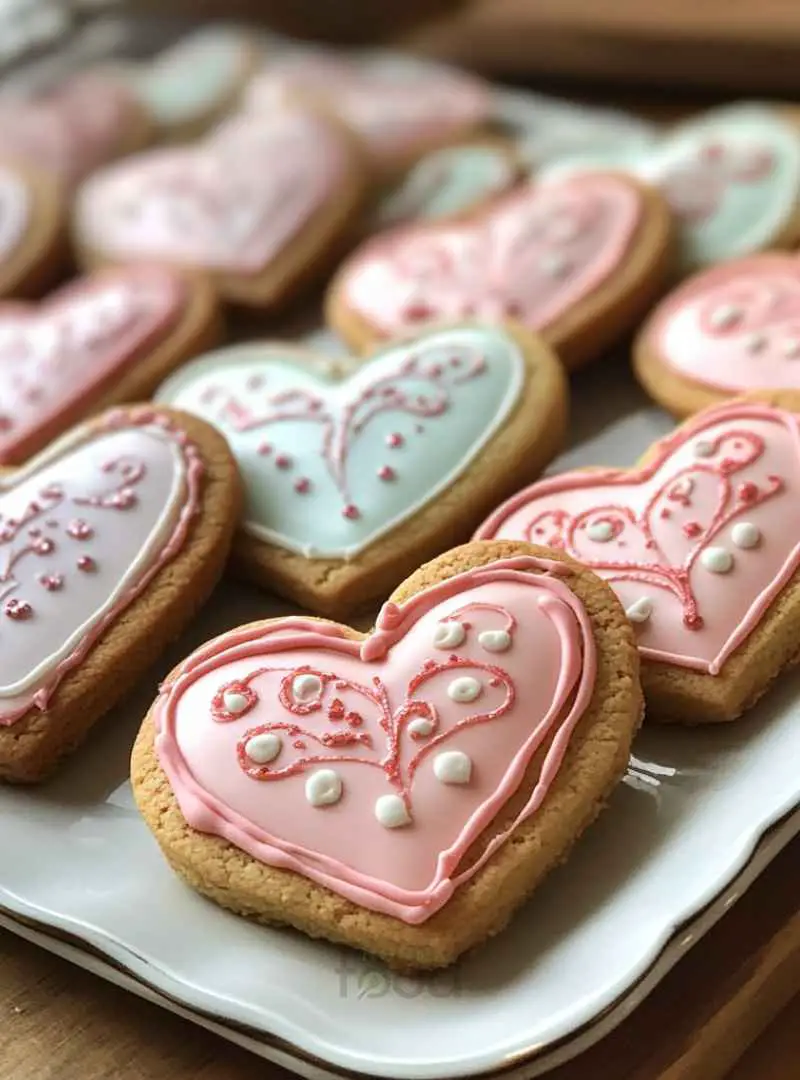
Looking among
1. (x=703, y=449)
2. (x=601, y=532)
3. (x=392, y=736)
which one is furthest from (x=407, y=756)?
(x=703, y=449)

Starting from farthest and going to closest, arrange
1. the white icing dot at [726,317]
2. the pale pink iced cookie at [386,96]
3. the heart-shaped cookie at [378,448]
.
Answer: the pale pink iced cookie at [386,96], the white icing dot at [726,317], the heart-shaped cookie at [378,448]

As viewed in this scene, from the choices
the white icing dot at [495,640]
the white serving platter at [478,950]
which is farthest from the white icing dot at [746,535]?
the white icing dot at [495,640]

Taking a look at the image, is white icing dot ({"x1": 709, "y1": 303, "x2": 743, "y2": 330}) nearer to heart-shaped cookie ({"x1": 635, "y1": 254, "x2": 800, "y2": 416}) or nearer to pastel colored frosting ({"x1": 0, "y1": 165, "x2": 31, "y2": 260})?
heart-shaped cookie ({"x1": 635, "y1": 254, "x2": 800, "y2": 416})

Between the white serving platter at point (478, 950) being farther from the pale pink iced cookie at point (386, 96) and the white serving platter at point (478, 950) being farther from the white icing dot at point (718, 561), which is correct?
the pale pink iced cookie at point (386, 96)

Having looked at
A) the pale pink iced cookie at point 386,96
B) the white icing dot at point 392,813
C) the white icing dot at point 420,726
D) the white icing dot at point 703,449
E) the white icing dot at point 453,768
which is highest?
the pale pink iced cookie at point 386,96

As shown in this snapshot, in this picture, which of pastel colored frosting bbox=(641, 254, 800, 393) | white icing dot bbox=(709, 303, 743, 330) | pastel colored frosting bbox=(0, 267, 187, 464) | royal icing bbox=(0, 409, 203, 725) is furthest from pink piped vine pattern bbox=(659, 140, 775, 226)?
royal icing bbox=(0, 409, 203, 725)

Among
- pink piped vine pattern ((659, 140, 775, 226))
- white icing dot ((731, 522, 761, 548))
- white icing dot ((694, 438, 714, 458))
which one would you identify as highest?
pink piped vine pattern ((659, 140, 775, 226))
